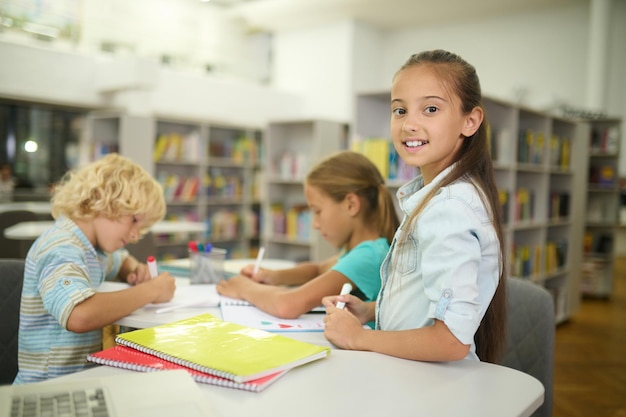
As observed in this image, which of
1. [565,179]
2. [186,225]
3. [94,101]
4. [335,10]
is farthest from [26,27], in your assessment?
[565,179]

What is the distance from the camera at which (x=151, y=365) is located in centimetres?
94

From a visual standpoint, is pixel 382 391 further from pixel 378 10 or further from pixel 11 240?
pixel 378 10

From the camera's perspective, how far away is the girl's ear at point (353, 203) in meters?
1.74

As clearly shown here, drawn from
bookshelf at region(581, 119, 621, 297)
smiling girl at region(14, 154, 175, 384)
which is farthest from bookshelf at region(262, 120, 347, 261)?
bookshelf at region(581, 119, 621, 297)

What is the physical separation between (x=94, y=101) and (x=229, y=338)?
19.3ft

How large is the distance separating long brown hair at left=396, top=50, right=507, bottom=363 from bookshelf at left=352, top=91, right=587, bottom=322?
2.42 m

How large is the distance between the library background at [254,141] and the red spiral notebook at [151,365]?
111 inches

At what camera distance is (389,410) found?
823 millimetres

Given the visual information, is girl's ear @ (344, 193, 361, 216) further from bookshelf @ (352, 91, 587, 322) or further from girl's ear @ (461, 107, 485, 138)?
bookshelf @ (352, 91, 587, 322)

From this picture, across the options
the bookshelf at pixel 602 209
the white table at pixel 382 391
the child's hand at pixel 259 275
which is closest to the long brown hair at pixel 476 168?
the white table at pixel 382 391

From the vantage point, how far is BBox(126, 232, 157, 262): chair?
2.61m

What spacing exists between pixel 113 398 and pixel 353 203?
1105 mm

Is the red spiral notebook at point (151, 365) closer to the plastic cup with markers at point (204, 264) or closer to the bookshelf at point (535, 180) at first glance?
the plastic cup with markers at point (204, 264)

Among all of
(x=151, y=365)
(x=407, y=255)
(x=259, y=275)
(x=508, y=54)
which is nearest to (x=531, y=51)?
(x=508, y=54)
